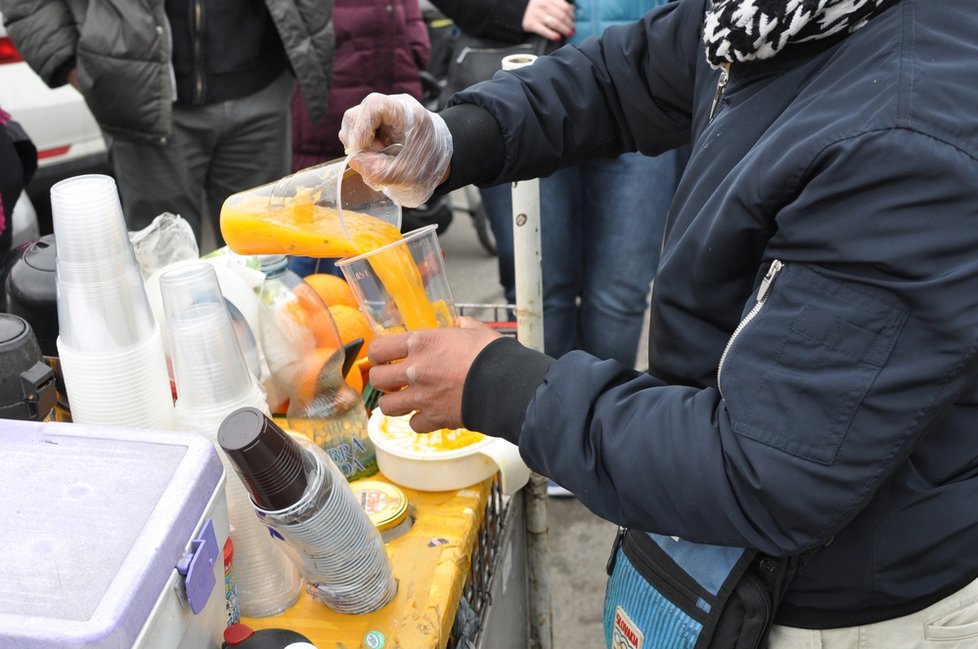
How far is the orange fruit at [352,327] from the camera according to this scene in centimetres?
176

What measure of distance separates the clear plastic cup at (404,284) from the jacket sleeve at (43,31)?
205 cm

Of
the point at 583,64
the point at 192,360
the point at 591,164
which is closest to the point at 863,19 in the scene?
the point at 583,64

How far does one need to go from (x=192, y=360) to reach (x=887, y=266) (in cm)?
84

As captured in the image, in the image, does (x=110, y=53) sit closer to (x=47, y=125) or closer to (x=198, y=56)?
(x=198, y=56)

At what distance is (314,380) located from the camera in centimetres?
157

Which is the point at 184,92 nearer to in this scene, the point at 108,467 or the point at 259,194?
the point at 259,194

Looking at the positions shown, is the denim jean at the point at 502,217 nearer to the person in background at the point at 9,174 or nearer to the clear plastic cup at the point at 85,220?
the person in background at the point at 9,174

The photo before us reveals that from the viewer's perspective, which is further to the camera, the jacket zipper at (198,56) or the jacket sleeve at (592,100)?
the jacket zipper at (198,56)

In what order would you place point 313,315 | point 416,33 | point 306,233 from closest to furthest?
point 306,233, point 313,315, point 416,33

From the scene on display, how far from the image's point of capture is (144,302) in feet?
4.00

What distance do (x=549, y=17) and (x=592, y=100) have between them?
3.54 ft

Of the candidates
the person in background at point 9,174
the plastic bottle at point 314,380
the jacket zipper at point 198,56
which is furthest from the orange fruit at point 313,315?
the jacket zipper at point 198,56

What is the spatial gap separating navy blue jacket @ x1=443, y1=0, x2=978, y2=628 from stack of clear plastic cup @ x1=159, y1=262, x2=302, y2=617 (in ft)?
1.06

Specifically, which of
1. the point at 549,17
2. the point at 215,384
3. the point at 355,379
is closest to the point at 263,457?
the point at 215,384
